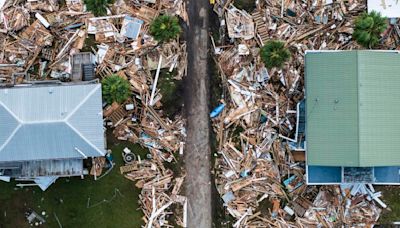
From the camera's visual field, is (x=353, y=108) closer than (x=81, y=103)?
No

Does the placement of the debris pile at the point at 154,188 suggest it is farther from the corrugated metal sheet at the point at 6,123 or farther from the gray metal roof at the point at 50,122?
the corrugated metal sheet at the point at 6,123

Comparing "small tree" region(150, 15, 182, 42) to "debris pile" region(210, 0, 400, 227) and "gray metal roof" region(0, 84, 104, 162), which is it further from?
"gray metal roof" region(0, 84, 104, 162)

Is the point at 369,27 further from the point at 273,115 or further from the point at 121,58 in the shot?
the point at 121,58

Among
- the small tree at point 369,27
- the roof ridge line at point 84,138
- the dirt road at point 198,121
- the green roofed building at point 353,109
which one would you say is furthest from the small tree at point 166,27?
the small tree at point 369,27

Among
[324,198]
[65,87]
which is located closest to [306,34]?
[324,198]

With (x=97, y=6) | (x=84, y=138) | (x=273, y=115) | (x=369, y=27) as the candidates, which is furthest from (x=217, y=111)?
(x=369, y=27)

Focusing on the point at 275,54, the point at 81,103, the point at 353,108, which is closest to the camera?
the point at 81,103
